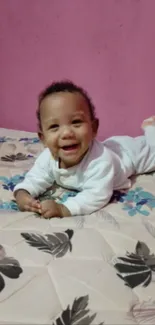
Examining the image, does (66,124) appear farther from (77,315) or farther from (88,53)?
(88,53)

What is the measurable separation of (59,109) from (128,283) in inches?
18.6

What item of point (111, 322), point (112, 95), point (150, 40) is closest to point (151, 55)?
point (150, 40)

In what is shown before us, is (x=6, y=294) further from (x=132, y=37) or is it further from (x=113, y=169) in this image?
(x=132, y=37)

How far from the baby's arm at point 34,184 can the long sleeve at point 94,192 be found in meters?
0.10

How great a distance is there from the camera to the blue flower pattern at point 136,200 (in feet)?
3.45

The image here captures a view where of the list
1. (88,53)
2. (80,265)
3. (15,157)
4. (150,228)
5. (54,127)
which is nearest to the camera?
(80,265)

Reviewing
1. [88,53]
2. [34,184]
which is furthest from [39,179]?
[88,53]

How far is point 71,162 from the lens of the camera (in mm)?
1114

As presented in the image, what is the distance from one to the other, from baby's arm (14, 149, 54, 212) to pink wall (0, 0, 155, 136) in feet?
1.73

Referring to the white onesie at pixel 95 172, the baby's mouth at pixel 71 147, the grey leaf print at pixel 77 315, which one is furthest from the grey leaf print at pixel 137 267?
the baby's mouth at pixel 71 147

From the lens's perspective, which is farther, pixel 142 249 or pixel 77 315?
pixel 142 249

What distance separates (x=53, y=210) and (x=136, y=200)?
24 centimetres

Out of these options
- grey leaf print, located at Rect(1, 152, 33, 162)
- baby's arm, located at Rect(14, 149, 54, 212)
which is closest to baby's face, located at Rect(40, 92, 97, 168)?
baby's arm, located at Rect(14, 149, 54, 212)

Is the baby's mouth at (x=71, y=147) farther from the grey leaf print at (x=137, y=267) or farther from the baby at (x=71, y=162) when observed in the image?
the grey leaf print at (x=137, y=267)
